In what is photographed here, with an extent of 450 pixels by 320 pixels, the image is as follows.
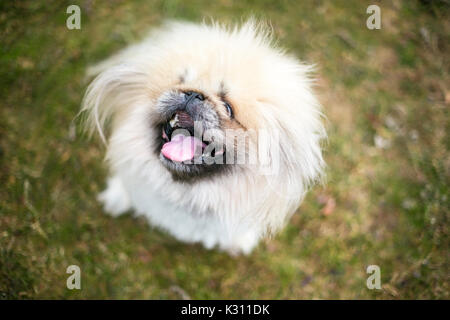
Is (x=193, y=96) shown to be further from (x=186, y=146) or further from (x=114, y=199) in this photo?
(x=114, y=199)

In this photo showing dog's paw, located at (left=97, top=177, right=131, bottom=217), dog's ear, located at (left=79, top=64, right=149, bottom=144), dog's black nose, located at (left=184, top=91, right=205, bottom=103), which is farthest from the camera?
dog's paw, located at (left=97, top=177, right=131, bottom=217)

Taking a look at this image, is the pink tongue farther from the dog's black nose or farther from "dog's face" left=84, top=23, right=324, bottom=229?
the dog's black nose

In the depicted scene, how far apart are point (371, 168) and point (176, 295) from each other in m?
2.20

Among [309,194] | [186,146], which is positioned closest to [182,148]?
[186,146]

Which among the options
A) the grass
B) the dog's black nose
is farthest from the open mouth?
the grass

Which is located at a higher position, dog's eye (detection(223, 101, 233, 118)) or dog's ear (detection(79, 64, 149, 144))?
dog's ear (detection(79, 64, 149, 144))

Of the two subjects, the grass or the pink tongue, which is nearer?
the pink tongue

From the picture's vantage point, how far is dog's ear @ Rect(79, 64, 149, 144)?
75.0 inches

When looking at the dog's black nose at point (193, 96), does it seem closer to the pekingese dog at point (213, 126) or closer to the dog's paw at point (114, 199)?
the pekingese dog at point (213, 126)

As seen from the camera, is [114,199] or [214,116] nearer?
[214,116]

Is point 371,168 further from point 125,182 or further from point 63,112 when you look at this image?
point 63,112

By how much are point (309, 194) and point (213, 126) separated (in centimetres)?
170

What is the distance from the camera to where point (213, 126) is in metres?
1.61

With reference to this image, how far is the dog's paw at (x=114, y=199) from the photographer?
2.65 metres
